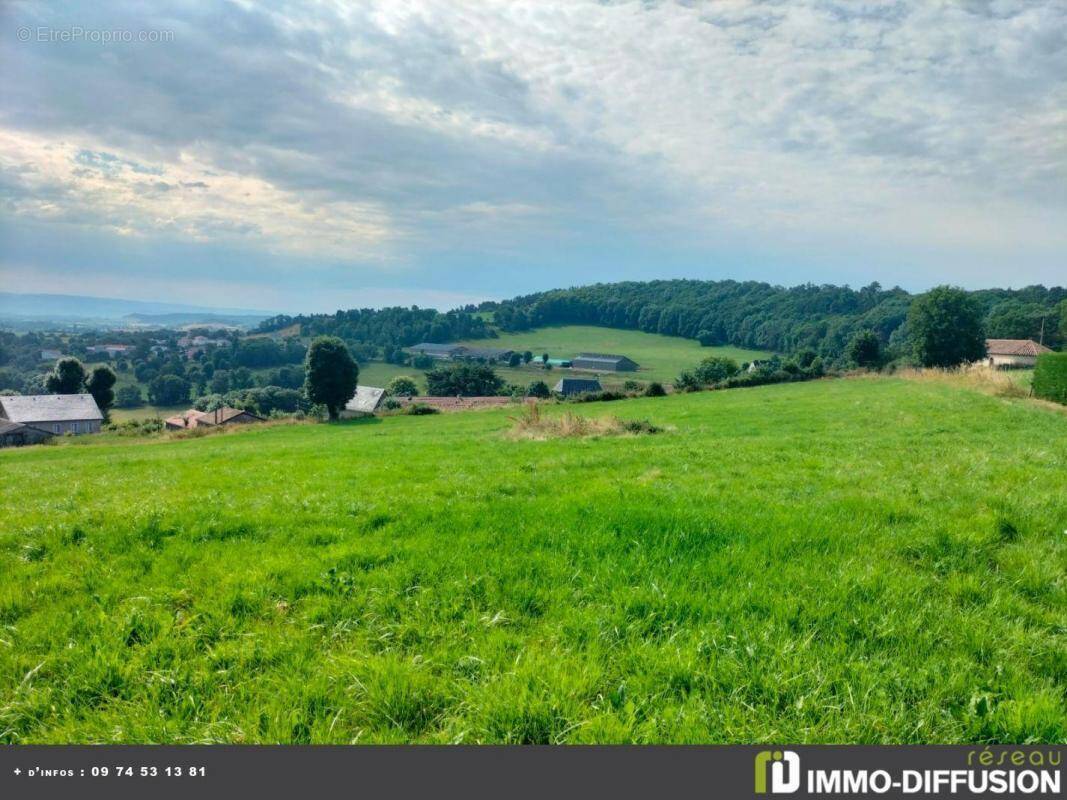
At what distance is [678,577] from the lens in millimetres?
4855

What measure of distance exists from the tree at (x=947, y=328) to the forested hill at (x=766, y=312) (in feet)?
60.5

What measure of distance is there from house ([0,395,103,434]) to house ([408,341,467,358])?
7015cm

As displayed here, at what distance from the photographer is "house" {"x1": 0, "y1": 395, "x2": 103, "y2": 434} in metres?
75.9

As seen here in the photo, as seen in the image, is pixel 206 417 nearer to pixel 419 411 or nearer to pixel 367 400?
pixel 367 400

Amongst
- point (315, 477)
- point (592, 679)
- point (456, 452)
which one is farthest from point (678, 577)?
point (456, 452)

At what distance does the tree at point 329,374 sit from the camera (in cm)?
6294

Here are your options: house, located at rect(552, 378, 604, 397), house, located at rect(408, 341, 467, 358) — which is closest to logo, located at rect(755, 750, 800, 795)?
house, located at rect(552, 378, 604, 397)

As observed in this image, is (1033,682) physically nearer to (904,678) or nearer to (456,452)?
(904,678)

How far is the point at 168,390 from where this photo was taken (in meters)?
107

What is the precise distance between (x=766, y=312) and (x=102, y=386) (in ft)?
472

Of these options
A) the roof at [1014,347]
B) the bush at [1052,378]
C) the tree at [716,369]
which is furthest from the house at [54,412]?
the roof at [1014,347]

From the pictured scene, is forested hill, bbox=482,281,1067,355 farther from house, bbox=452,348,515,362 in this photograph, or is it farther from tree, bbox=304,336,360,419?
tree, bbox=304,336,360,419

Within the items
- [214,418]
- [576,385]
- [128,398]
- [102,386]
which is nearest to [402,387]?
[576,385]

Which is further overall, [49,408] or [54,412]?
[49,408]
